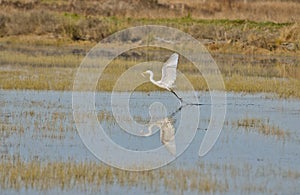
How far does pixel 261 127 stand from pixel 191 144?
74.0 inches

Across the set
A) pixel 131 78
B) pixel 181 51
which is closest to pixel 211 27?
pixel 181 51

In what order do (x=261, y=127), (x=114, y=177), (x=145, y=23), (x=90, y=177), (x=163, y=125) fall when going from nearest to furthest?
1. (x=90, y=177)
2. (x=114, y=177)
3. (x=163, y=125)
4. (x=261, y=127)
5. (x=145, y=23)

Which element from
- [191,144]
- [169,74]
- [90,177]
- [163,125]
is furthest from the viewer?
[169,74]

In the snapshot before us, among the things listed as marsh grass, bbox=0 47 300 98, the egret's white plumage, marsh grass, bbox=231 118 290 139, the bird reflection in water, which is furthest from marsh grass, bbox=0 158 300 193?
marsh grass, bbox=0 47 300 98

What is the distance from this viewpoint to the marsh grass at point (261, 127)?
13.2 meters

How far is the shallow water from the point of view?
32.9ft

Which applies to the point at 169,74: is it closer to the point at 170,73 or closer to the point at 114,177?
the point at 170,73

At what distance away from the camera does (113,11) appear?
3534 centimetres

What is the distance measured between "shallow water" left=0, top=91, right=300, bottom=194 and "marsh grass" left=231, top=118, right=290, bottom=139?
0.03 m

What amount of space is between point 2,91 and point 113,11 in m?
18.7

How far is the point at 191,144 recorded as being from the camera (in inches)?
485

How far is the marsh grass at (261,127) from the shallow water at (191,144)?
1.2 inches

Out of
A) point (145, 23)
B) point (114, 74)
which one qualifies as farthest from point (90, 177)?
point (145, 23)

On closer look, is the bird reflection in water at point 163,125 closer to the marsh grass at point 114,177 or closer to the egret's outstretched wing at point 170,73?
the egret's outstretched wing at point 170,73
